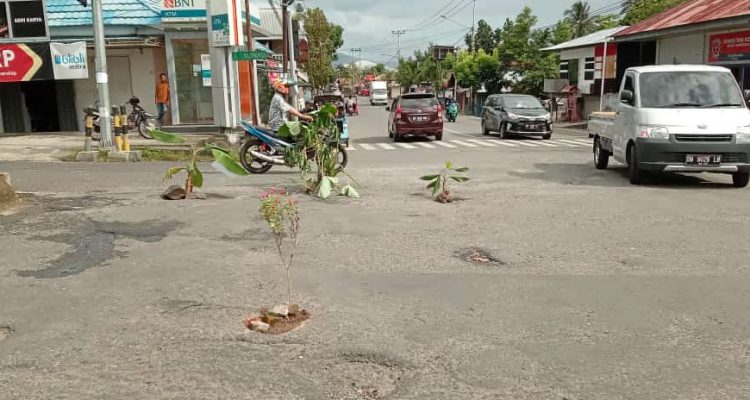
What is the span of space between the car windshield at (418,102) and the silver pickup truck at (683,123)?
38.3ft

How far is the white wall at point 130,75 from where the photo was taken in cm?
2161

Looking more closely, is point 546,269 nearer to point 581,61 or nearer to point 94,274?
→ point 94,274

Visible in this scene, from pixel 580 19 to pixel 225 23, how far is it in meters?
62.7

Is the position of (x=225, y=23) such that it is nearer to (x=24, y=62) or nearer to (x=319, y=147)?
(x=24, y=62)

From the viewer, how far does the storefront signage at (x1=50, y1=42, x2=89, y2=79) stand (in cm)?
1916

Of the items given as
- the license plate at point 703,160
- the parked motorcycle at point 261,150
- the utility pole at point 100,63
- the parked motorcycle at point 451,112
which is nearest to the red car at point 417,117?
the parked motorcycle at point 261,150

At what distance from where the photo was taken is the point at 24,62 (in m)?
19.1

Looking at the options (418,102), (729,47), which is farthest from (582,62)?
(418,102)

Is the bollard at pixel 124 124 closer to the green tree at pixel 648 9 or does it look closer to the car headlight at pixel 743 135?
the car headlight at pixel 743 135

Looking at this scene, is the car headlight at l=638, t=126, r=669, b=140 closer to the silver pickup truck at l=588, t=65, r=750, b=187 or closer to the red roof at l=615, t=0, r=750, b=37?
the silver pickup truck at l=588, t=65, r=750, b=187

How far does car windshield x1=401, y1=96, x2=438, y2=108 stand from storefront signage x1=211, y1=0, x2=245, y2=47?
7698 mm

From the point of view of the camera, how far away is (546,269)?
6.12 meters

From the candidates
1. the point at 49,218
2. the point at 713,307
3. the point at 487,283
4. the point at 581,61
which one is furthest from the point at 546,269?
the point at 581,61

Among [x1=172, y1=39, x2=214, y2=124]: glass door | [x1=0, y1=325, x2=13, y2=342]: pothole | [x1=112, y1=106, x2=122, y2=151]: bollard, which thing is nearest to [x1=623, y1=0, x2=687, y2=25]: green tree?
[x1=172, y1=39, x2=214, y2=124]: glass door
